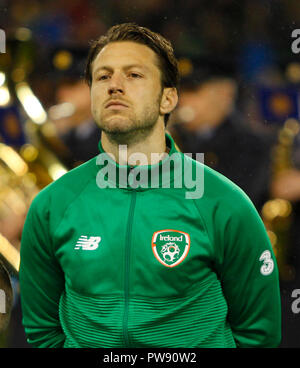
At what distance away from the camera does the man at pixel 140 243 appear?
1.25 meters

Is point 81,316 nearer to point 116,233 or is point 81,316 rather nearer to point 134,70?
point 116,233

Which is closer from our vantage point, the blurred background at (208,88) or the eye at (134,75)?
the eye at (134,75)

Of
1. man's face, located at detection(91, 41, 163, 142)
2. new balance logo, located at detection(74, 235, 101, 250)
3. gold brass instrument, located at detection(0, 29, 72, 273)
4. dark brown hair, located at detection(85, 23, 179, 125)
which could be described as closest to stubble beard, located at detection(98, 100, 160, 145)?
man's face, located at detection(91, 41, 163, 142)

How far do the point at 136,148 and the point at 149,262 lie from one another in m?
0.29

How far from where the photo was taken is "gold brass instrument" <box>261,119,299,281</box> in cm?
181

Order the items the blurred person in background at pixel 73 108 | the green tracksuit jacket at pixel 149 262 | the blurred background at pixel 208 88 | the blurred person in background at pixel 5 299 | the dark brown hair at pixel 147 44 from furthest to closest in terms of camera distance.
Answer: the blurred person in background at pixel 73 108, the blurred background at pixel 208 88, the blurred person in background at pixel 5 299, the dark brown hair at pixel 147 44, the green tracksuit jacket at pixel 149 262

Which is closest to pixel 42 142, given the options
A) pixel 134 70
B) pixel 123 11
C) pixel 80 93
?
pixel 80 93

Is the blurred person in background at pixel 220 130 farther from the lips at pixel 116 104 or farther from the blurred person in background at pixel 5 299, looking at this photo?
the blurred person in background at pixel 5 299

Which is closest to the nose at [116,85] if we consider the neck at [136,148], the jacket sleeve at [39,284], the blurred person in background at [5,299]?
the neck at [136,148]

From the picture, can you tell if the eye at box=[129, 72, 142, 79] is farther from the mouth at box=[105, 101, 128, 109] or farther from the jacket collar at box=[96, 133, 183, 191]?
the jacket collar at box=[96, 133, 183, 191]

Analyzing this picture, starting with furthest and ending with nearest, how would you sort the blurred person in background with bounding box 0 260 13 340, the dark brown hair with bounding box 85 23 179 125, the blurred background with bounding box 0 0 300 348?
the blurred background with bounding box 0 0 300 348
the blurred person in background with bounding box 0 260 13 340
the dark brown hair with bounding box 85 23 179 125

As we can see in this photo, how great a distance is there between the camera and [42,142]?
2.15 meters

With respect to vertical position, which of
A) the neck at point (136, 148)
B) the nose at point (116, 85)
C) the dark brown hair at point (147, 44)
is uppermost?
the dark brown hair at point (147, 44)

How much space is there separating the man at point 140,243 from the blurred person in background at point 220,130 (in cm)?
43
